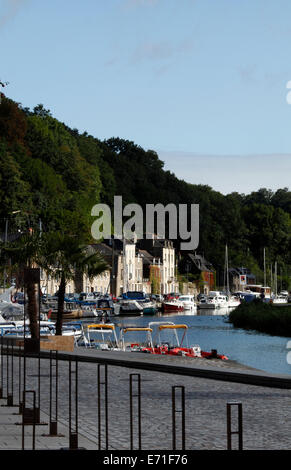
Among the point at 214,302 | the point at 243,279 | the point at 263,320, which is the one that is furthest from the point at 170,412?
the point at 243,279

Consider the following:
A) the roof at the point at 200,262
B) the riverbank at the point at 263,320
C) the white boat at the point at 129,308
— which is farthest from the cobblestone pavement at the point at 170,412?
the roof at the point at 200,262

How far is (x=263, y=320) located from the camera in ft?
240

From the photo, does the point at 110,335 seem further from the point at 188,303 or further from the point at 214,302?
the point at 214,302

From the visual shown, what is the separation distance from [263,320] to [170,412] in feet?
195

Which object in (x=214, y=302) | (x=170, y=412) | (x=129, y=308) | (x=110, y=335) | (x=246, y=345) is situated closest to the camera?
(x=170, y=412)

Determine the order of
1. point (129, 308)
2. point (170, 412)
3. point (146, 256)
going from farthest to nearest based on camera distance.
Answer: point (146, 256), point (129, 308), point (170, 412)

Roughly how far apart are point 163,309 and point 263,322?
45110 millimetres

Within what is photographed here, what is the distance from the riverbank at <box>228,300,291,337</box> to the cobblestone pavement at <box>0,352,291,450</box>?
155 ft

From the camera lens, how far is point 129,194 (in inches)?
6471

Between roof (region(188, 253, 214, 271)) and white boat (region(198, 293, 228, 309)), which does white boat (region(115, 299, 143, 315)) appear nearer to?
white boat (region(198, 293, 228, 309))

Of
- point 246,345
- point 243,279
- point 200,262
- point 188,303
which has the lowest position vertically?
point 246,345

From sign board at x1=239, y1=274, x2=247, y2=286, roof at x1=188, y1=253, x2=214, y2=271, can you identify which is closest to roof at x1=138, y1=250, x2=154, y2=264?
roof at x1=188, y1=253, x2=214, y2=271

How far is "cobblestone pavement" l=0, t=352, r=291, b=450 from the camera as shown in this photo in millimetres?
11273
